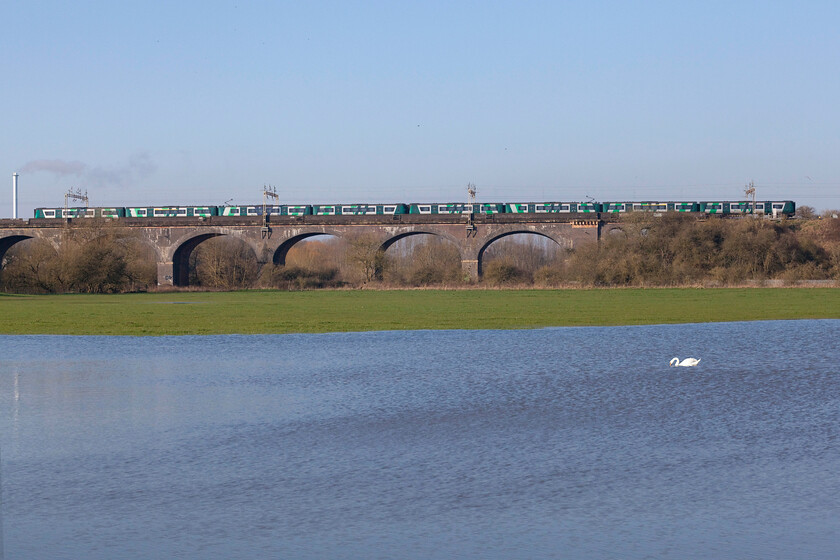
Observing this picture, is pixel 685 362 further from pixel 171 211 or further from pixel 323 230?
pixel 171 211

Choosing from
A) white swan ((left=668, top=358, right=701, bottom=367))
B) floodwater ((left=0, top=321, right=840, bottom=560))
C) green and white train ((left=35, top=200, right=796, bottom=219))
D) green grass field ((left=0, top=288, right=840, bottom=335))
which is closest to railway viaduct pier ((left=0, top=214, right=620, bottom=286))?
green and white train ((left=35, top=200, right=796, bottom=219))

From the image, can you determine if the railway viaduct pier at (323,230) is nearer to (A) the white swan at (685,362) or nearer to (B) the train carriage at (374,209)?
(B) the train carriage at (374,209)

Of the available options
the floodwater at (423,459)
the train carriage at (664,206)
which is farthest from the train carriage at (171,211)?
the floodwater at (423,459)

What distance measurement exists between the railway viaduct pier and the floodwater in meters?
50.6

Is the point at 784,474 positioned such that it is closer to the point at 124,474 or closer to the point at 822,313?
the point at 124,474

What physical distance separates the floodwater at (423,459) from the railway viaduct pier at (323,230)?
1994 inches

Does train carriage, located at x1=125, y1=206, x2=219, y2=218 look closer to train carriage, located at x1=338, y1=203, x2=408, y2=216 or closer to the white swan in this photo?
train carriage, located at x1=338, y1=203, x2=408, y2=216

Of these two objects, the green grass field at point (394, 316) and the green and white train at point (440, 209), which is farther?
the green and white train at point (440, 209)

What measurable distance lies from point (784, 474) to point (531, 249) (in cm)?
12584

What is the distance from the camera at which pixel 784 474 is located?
673 centimetres

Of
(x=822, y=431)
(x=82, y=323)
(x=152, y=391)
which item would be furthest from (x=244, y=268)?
(x=822, y=431)

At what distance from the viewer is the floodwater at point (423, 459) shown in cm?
523

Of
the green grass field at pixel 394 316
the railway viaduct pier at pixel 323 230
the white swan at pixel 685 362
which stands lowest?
the green grass field at pixel 394 316

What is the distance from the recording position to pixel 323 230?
224ft
